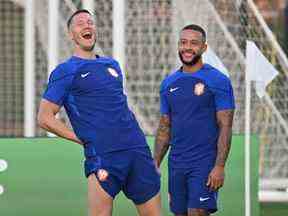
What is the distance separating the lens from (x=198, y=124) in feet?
23.0

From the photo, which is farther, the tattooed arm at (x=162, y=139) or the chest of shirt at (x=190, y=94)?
the tattooed arm at (x=162, y=139)

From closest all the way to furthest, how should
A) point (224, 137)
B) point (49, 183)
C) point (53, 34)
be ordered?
point (224, 137)
point (49, 183)
point (53, 34)

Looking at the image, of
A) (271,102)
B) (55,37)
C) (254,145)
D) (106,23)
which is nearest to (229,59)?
(271,102)

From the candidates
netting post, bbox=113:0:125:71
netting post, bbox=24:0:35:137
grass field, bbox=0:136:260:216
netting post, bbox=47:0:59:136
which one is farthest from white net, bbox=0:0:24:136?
grass field, bbox=0:136:260:216

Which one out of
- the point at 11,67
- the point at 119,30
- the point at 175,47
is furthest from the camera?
the point at 11,67

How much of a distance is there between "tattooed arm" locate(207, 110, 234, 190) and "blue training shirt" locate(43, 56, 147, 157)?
0.72m

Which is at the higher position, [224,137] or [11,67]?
[11,67]

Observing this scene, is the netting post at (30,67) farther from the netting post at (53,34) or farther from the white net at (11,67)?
the white net at (11,67)

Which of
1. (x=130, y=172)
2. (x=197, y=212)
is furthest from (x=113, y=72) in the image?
(x=197, y=212)

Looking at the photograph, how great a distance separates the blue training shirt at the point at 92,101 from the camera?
256 inches

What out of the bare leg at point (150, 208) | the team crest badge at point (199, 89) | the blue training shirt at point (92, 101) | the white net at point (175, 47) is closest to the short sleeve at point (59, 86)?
the blue training shirt at point (92, 101)

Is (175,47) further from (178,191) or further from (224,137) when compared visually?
(224,137)

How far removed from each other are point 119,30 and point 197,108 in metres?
4.77

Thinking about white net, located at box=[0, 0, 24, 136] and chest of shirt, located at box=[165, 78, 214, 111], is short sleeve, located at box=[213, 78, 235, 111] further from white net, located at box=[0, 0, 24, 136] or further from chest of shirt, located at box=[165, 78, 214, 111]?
white net, located at box=[0, 0, 24, 136]
